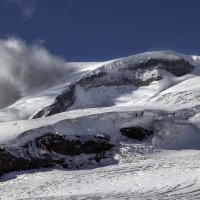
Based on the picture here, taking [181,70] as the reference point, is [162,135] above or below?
below

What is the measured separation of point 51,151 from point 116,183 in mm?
10891

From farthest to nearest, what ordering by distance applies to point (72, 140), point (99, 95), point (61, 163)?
point (99, 95), point (72, 140), point (61, 163)

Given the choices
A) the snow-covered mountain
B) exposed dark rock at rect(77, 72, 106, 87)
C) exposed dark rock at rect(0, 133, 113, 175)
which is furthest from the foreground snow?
exposed dark rock at rect(77, 72, 106, 87)

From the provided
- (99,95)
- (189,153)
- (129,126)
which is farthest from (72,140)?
(99,95)

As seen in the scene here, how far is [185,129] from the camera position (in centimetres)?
3978

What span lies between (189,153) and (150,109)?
8.06 m

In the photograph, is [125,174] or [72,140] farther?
[72,140]

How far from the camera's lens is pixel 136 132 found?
38.6 metres

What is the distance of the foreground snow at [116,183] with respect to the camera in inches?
787

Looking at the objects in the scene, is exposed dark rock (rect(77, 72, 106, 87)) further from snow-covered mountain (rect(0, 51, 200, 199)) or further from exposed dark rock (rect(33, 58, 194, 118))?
snow-covered mountain (rect(0, 51, 200, 199))

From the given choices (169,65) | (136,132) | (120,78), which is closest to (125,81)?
(120,78)

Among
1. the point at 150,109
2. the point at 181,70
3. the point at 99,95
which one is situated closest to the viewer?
the point at 150,109

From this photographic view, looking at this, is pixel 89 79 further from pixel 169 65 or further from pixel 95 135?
pixel 95 135

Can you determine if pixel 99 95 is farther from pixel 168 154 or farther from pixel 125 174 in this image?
pixel 125 174
